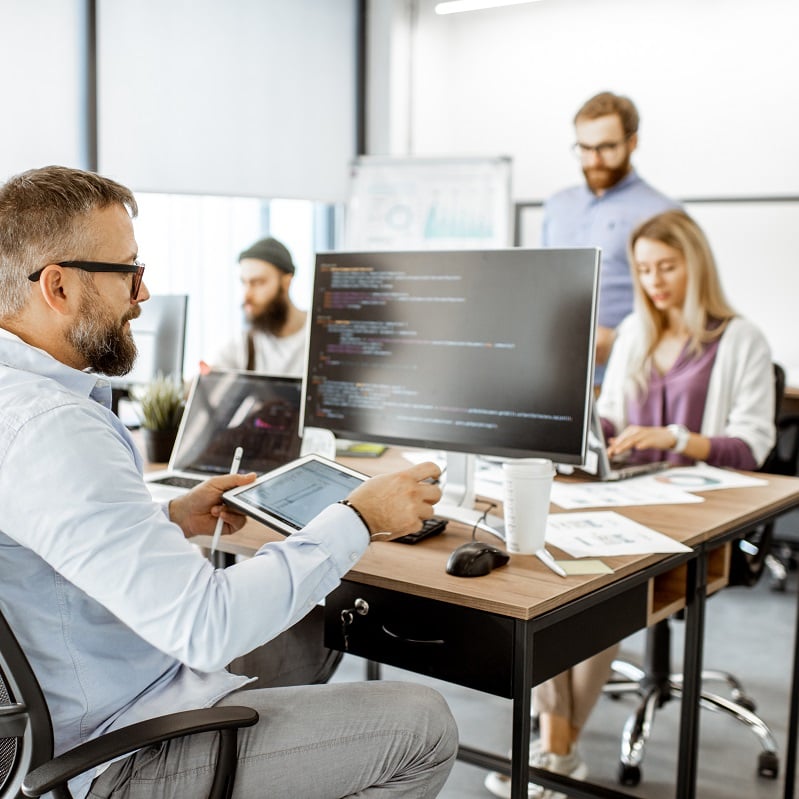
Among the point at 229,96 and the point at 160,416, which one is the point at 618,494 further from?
the point at 229,96

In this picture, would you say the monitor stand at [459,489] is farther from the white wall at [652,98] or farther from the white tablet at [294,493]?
the white wall at [652,98]

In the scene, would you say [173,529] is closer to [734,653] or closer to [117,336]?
[117,336]

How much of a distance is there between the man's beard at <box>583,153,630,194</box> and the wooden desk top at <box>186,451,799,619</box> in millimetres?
2311

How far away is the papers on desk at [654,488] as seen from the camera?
1.99 m

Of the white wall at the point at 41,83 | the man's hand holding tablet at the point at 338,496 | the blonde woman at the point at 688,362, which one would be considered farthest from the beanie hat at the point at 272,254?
the man's hand holding tablet at the point at 338,496

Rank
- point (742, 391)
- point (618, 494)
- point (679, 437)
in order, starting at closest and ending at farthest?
1. point (618, 494)
2. point (679, 437)
3. point (742, 391)

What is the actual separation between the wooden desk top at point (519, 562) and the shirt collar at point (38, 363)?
51cm

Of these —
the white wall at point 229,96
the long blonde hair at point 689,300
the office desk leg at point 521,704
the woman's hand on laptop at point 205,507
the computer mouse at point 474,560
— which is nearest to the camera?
the office desk leg at point 521,704

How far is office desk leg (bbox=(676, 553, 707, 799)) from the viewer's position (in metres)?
1.78

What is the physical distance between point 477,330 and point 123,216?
2.35 feet

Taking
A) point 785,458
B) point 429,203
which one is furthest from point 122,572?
point 429,203

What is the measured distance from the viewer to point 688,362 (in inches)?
105

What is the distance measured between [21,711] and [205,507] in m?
0.54

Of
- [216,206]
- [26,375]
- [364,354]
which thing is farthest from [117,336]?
[216,206]
